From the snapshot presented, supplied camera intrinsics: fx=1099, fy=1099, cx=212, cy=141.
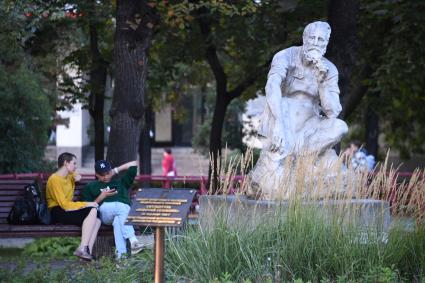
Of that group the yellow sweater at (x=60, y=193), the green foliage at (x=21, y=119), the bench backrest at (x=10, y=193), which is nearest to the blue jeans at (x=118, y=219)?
the yellow sweater at (x=60, y=193)

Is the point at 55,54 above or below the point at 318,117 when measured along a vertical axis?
above

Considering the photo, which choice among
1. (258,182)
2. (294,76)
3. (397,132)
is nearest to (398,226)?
(258,182)

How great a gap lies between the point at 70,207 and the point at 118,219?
0.66 metres

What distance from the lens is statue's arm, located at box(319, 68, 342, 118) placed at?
39.0ft

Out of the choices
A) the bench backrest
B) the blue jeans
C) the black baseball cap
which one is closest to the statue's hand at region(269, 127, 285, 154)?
the blue jeans

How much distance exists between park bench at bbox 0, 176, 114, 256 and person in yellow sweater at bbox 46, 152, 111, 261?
153 millimetres

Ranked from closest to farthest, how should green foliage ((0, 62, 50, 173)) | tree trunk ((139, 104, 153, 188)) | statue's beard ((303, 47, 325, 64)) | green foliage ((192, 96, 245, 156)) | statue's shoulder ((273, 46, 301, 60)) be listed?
1. statue's beard ((303, 47, 325, 64))
2. statue's shoulder ((273, 46, 301, 60))
3. green foliage ((0, 62, 50, 173))
4. tree trunk ((139, 104, 153, 188))
5. green foliage ((192, 96, 245, 156))

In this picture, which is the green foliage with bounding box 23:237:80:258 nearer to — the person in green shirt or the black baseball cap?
the person in green shirt

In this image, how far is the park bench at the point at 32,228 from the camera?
1279cm

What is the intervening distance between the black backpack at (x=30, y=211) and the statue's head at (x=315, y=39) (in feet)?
12.2

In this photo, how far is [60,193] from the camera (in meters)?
13.2

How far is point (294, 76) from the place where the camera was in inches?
475

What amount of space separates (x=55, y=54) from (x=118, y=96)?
8448 mm

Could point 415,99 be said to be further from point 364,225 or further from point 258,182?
point 364,225
